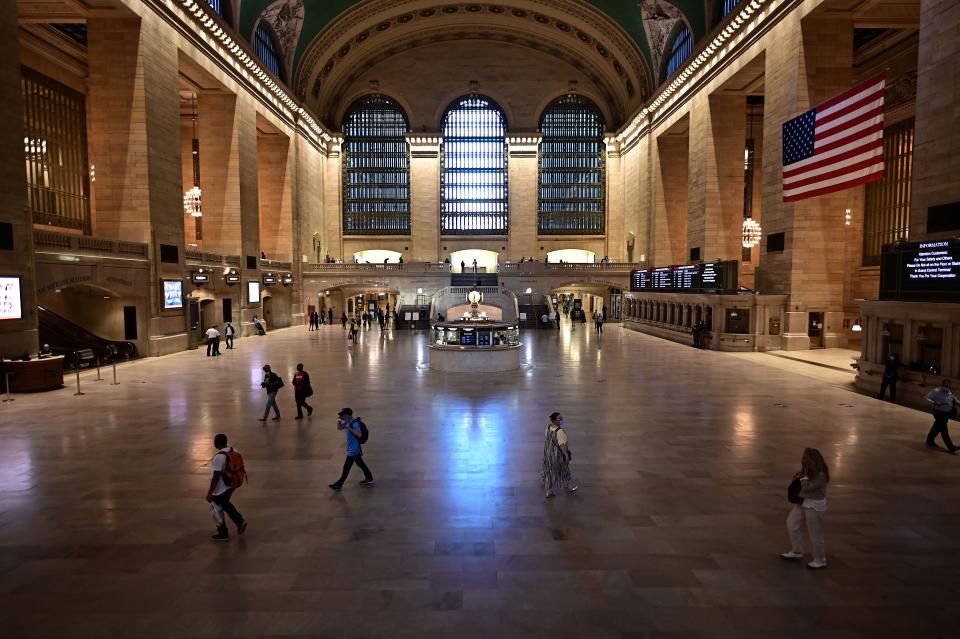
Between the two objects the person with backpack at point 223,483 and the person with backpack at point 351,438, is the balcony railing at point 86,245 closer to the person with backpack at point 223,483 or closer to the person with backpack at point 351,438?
the person with backpack at point 351,438

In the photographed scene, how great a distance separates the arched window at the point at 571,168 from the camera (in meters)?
46.5

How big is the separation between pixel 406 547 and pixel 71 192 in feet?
92.0

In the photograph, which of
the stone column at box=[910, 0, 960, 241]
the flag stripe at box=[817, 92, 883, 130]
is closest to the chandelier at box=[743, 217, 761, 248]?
the flag stripe at box=[817, 92, 883, 130]

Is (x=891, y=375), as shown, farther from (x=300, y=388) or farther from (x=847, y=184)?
(x=300, y=388)

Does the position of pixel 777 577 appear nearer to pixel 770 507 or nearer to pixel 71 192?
pixel 770 507

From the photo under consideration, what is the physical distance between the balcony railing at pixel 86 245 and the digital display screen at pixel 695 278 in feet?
72.4

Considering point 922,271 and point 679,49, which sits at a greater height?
point 679,49

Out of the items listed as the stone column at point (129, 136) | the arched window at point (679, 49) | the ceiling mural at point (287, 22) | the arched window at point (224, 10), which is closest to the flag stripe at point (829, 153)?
the arched window at point (679, 49)

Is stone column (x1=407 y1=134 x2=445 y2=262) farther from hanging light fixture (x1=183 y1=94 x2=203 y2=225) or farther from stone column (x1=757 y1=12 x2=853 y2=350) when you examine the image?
stone column (x1=757 y1=12 x2=853 y2=350)

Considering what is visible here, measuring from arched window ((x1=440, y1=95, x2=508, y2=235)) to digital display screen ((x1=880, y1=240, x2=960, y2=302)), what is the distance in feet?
118

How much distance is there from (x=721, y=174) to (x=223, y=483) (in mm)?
27989

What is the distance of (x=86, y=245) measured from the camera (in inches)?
668

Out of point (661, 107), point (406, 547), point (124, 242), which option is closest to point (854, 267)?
point (661, 107)

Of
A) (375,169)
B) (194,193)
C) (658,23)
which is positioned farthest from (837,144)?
(375,169)
